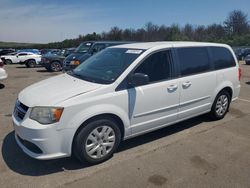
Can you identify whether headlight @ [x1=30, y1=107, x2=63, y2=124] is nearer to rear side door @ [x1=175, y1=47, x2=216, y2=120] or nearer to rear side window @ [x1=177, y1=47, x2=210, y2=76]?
rear side door @ [x1=175, y1=47, x2=216, y2=120]

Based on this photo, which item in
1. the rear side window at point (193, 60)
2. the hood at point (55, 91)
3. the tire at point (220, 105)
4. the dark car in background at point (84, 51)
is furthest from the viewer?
the dark car in background at point (84, 51)

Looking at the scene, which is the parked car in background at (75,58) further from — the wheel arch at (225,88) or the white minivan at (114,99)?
the wheel arch at (225,88)

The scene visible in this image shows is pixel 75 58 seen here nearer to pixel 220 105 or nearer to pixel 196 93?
pixel 220 105

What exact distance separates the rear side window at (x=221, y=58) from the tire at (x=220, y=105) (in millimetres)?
588

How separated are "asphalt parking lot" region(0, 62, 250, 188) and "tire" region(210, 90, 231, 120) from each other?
0.56 meters

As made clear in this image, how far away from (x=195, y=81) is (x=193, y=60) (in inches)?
16.8

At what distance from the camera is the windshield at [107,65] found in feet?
12.3

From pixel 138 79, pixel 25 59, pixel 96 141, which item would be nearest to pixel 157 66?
pixel 138 79

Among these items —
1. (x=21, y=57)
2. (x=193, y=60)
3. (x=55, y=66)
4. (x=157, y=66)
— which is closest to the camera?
(x=157, y=66)

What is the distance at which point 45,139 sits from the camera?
10.3 ft

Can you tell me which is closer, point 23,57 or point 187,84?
point 187,84

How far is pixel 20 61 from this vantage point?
77.2 feet

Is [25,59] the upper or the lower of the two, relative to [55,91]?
lower

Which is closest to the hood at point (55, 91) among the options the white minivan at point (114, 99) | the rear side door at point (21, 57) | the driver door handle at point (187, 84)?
the white minivan at point (114, 99)
